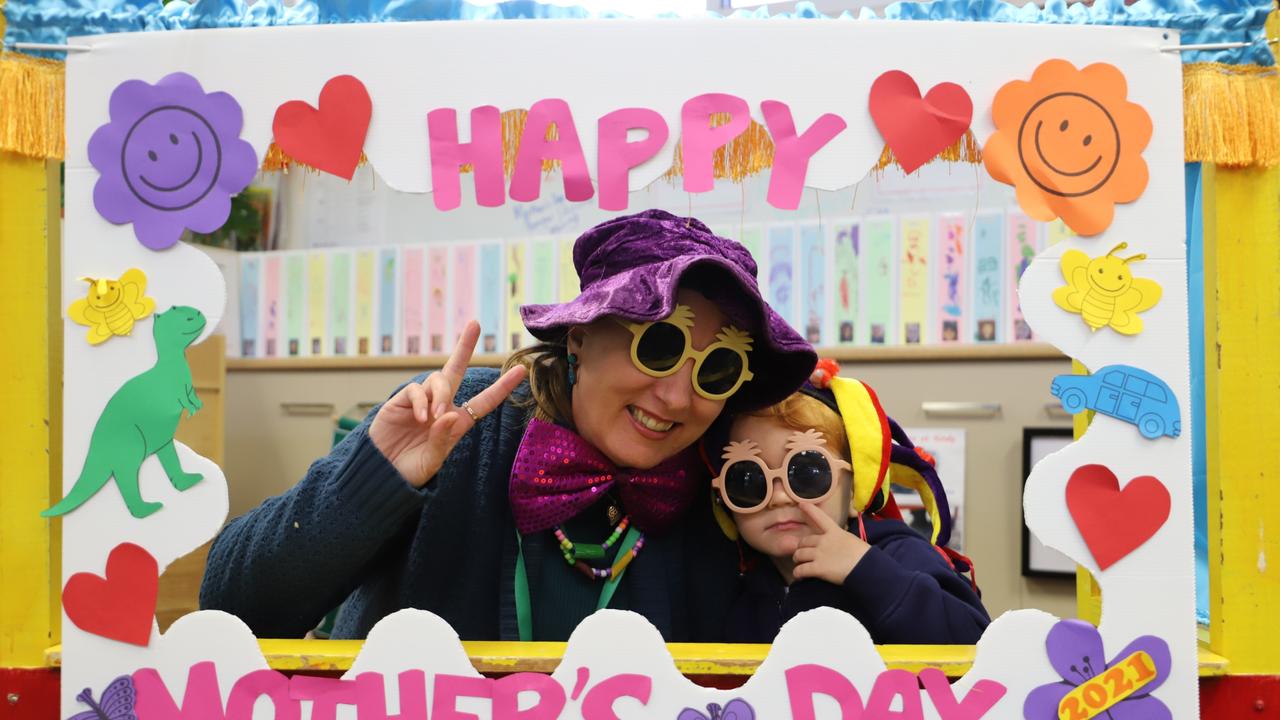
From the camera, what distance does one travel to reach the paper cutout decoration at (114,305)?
1025 mm

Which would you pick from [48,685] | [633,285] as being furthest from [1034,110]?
[48,685]

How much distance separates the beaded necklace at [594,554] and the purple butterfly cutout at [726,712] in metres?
0.28

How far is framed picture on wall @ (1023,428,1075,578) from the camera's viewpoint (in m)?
2.09

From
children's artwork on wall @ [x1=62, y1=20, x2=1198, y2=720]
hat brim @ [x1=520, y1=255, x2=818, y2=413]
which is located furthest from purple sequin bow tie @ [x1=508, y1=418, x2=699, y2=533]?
children's artwork on wall @ [x1=62, y1=20, x2=1198, y2=720]

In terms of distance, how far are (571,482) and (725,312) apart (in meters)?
0.27

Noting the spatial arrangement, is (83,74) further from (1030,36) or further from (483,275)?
(483,275)

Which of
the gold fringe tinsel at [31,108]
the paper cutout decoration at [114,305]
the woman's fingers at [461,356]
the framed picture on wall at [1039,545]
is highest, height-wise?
the gold fringe tinsel at [31,108]

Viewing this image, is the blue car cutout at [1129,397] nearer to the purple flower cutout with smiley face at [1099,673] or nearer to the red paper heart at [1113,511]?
the red paper heart at [1113,511]

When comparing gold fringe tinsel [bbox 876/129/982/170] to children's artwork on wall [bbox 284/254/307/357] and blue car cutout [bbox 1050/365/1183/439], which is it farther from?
children's artwork on wall [bbox 284/254/307/357]

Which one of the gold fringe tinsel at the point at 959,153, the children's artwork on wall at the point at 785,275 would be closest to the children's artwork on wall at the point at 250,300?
the children's artwork on wall at the point at 785,275

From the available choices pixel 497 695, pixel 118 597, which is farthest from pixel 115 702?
pixel 497 695

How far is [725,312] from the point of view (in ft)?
3.88

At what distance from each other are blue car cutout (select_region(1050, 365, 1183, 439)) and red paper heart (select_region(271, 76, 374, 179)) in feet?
2.41

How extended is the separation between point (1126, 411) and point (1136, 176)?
0.75ft
